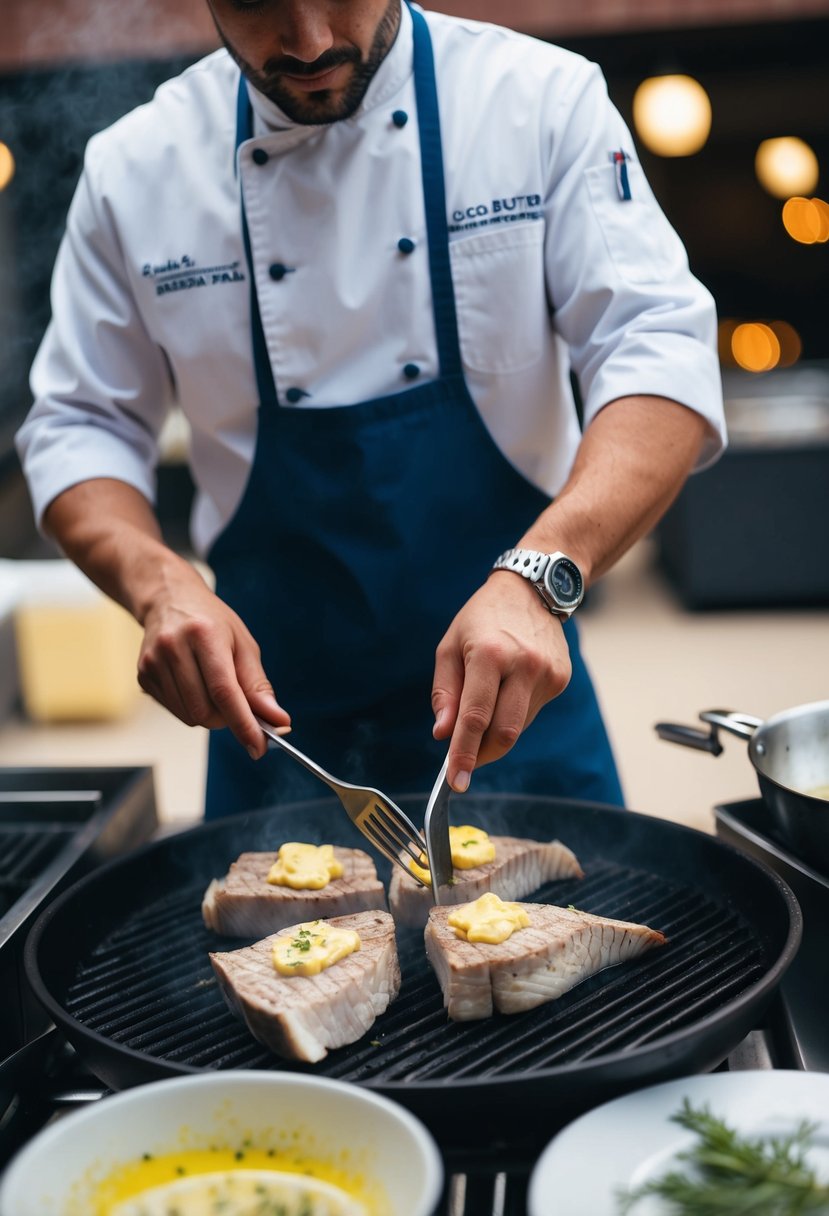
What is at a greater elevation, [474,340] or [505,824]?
[474,340]

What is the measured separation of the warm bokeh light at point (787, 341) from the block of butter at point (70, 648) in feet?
16.6

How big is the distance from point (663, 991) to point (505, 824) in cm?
57

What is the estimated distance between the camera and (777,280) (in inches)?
343

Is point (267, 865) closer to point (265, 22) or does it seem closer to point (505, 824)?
point (505, 824)

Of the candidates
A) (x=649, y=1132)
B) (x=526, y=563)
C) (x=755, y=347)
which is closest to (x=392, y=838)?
(x=526, y=563)

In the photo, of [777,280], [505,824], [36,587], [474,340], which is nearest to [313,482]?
[474,340]

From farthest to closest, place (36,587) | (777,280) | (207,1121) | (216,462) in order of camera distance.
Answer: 1. (777,280)
2. (36,587)
3. (216,462)
4. (207,1121)

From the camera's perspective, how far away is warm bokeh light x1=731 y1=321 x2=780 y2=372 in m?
8.83

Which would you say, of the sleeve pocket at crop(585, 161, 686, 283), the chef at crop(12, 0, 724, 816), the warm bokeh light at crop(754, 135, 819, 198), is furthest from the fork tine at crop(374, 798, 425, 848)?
the warm bokeh light at crop(754, 135, 819, 198)

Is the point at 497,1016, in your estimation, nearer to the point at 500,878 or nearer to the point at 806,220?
the point at 500,878

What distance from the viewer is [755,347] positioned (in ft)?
29.2

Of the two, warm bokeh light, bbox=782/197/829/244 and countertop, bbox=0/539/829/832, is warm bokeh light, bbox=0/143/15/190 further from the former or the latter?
warm bokeh light, bbox=782/197/829/244

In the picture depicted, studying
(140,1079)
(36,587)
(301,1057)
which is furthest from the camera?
(36,587)

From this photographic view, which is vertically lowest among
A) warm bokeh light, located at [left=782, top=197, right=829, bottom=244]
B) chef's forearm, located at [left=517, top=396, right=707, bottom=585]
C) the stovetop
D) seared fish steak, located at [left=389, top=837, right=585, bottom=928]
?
the stovetop
